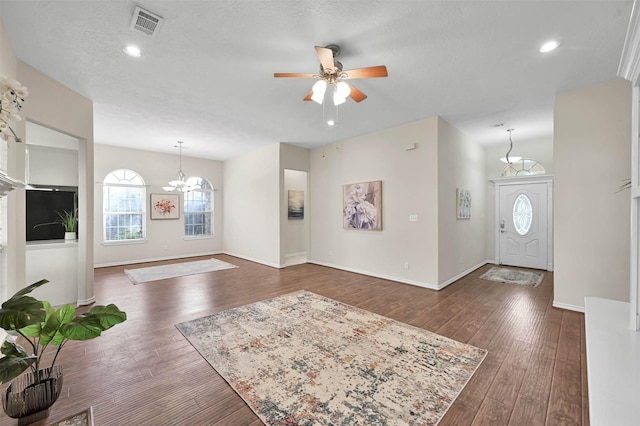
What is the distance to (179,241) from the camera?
759 cm

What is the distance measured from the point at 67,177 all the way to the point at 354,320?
207 inches

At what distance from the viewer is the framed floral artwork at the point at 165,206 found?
7141 millimetres

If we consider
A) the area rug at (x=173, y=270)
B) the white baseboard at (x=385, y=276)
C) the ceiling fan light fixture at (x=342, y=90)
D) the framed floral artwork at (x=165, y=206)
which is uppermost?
the ceiling fan light fixture at (x=342, y=90)

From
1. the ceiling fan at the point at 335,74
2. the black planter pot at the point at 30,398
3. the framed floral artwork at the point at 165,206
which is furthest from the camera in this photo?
the framed floral artwork at the point at 165,206

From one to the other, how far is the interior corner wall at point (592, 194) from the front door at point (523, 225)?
293 centimetres

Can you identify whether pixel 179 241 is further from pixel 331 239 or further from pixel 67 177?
pixel 331 239

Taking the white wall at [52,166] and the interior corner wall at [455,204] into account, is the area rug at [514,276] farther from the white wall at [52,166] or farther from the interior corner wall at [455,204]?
the white wall at [52,166]

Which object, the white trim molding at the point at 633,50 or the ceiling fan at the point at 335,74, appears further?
the ceiling fan at the point at 335,74

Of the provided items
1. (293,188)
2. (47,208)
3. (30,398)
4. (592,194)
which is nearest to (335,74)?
(30,398)

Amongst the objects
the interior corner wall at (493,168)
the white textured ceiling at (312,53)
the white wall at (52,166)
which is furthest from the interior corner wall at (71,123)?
the interior corner wall at (493,168)

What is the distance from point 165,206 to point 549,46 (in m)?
8.32

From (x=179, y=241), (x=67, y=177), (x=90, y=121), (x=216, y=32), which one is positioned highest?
(x=216, y=32)

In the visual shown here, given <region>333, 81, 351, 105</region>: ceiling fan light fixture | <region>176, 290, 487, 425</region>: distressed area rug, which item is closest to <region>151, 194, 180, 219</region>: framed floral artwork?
<region>176, 290, 487, 425</region>: distressed area rug

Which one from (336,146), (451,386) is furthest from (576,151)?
(336,146)
